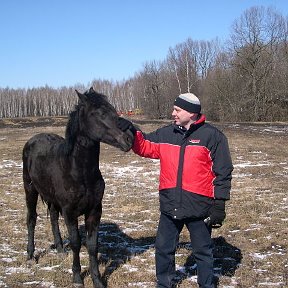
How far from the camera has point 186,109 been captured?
4.12 meters

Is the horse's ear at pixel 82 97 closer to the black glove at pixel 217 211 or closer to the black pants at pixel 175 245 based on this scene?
the black pants at pixel 175 245

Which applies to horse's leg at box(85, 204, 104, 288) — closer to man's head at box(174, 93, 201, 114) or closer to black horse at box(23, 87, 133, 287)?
black horse at box(23, 87, 133, 287)

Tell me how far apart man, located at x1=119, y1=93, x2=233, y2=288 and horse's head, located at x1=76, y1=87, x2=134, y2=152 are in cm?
11

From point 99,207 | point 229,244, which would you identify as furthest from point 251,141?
point 99,207

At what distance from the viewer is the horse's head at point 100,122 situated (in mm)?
4277

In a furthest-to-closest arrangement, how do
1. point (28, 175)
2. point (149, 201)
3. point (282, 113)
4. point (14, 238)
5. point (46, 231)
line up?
point (282, 113) → point (149, 201) → point (46, 231) → point (14, 238) → point (28, 175)

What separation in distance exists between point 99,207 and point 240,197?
5468mm

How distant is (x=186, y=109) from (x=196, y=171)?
630 millimetres

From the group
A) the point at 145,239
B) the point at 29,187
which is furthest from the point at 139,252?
the point at 29,187

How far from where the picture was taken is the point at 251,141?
67.7 feet

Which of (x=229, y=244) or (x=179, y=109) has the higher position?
(x=179, y=109)

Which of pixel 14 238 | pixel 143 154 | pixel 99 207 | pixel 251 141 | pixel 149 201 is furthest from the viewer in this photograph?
pixel 251 141

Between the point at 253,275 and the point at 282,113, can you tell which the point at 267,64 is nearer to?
the point at 282,113

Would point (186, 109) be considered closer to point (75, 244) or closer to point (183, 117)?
point (183, 117)
